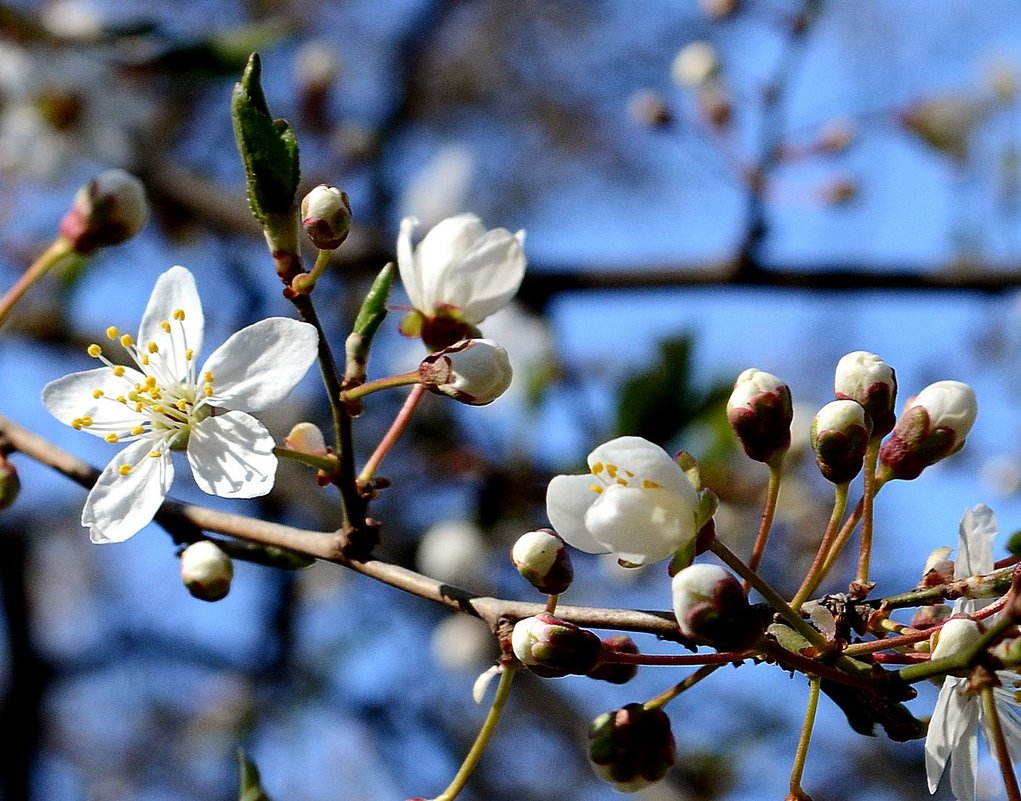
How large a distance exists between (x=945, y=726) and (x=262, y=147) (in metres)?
0.70

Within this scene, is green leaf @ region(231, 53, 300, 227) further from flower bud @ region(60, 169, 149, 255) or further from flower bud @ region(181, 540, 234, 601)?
flower bud @ region(60, 169, 149, 255)

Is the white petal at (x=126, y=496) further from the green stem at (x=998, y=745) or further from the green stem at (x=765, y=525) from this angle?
the green stem at (x=998, y=745)

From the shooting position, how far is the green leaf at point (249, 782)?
3.39ft

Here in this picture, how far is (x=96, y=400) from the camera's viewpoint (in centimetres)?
107

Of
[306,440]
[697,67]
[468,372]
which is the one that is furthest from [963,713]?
[697,67]

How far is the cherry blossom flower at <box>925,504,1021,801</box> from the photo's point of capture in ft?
2.65

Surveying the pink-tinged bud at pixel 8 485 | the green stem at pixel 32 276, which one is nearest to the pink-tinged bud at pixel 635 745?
the pink-tinged bud at pixel 8 485

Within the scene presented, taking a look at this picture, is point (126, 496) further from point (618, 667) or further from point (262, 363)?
point (618, 667)

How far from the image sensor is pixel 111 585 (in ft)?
18.6

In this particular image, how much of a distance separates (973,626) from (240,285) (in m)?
2.50

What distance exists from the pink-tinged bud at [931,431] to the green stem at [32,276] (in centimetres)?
88

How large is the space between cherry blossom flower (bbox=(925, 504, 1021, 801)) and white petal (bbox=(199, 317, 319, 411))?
Result: 0.55 m

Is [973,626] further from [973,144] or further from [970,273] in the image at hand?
[973,144]

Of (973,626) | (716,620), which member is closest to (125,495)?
(716,620)
